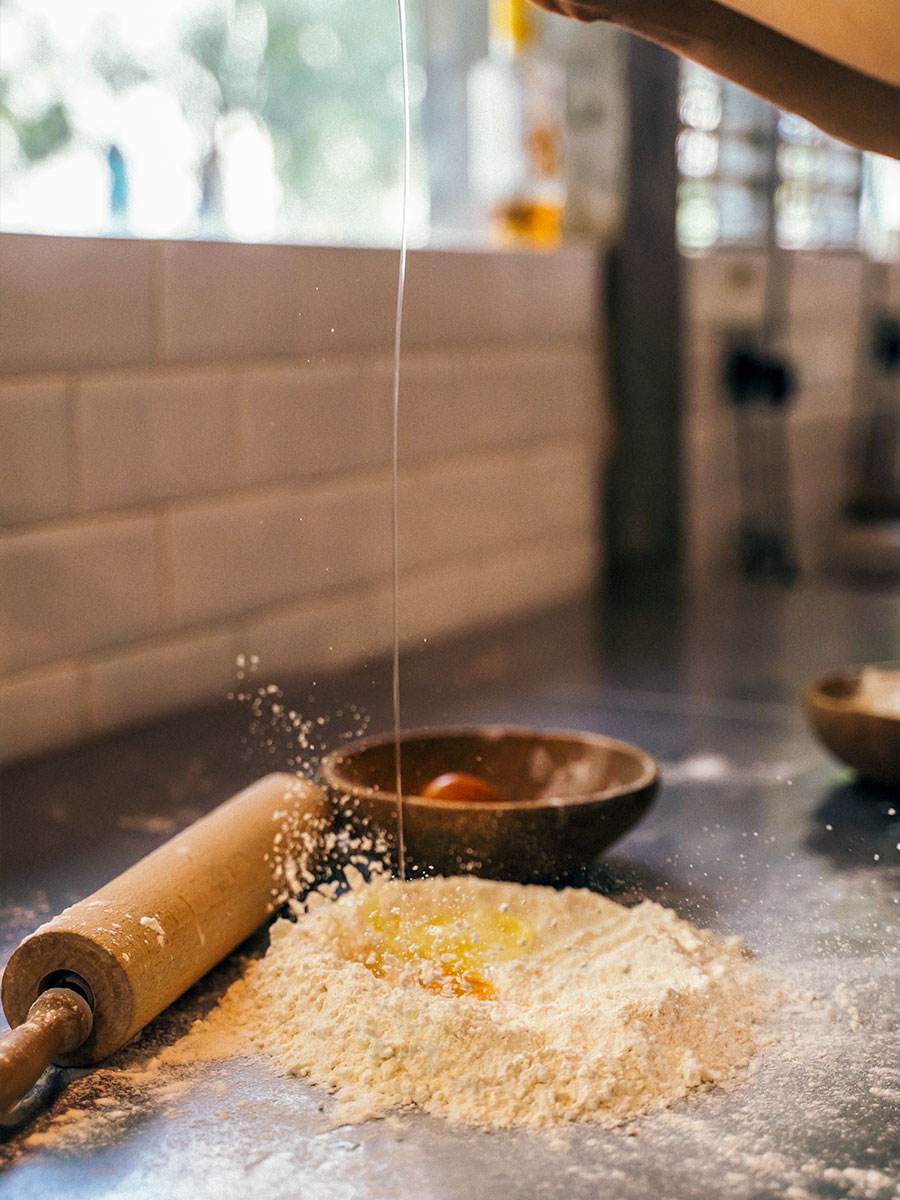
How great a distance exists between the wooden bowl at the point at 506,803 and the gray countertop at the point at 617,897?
4 cm

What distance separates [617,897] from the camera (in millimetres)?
770

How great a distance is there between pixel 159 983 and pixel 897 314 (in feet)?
8.25

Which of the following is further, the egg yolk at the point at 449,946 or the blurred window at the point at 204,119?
the blurred window at the point at 204,119

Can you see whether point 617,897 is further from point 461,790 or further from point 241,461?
point 241,461

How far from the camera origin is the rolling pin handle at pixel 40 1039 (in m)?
0.53

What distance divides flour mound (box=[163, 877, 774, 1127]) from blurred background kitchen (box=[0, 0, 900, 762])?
162 mm

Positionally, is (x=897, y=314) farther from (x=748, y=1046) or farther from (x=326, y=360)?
(x=748, y=1046)

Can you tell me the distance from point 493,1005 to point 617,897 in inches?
7.3

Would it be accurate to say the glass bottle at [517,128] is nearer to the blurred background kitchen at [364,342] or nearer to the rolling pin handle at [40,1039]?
the blurred background kitchen at [364,342]

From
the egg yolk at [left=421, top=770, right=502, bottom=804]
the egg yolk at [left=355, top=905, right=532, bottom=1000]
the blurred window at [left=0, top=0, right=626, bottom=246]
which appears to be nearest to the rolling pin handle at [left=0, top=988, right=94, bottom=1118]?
the egg yolk at [left=355, top=905, right=532, bottom=1000]

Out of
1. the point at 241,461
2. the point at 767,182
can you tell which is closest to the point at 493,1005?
the point at 241,461

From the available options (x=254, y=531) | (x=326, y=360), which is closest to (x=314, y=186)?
(x=326, y=360)

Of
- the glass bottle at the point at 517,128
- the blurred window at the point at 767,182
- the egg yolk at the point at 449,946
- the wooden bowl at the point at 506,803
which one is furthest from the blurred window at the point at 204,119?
the egg yolk at the point at 449,946

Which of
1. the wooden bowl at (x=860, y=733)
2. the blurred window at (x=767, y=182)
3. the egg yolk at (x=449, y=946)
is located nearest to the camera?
the egg yolk at (x=449, y=946)
